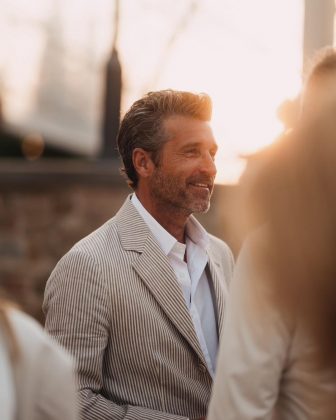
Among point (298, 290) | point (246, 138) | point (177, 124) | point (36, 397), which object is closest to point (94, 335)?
point (177, 124)

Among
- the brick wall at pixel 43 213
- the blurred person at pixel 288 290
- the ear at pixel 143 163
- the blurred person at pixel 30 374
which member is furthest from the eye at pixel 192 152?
the brick wall at pixel 43 213

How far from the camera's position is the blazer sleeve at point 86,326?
2.99 metres

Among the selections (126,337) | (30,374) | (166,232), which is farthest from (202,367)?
(30,374)

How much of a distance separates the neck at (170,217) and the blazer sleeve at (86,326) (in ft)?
1.11

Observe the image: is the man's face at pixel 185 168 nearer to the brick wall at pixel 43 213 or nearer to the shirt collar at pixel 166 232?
the shirt collar at pixel 166 232

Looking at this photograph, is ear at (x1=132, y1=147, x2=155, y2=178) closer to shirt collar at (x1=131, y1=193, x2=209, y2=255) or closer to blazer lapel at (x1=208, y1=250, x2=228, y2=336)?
shirt collar at (x1=131, y1=193, x2=209, y2=255)

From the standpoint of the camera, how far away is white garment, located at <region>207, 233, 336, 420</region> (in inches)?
85.9

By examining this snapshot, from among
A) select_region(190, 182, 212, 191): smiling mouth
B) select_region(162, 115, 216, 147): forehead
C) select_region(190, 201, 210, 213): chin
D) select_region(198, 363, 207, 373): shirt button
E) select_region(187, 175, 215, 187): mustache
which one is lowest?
select_region(198, 363, 207, 373): shirt button

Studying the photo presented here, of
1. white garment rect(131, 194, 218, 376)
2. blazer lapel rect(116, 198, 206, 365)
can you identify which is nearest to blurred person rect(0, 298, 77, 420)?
blazer lapel rect(116, 198, 206, 365)

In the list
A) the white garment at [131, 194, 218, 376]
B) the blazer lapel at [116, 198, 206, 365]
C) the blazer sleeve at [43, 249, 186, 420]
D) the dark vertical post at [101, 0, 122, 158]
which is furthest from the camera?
the dark vertical post at [101, 0, 122, 158]

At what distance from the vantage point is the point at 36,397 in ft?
5.94

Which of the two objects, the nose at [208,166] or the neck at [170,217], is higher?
the nose at [208,166]

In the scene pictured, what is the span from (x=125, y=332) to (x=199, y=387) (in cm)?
26

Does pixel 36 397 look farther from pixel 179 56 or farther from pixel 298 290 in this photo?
pixel 179 56
